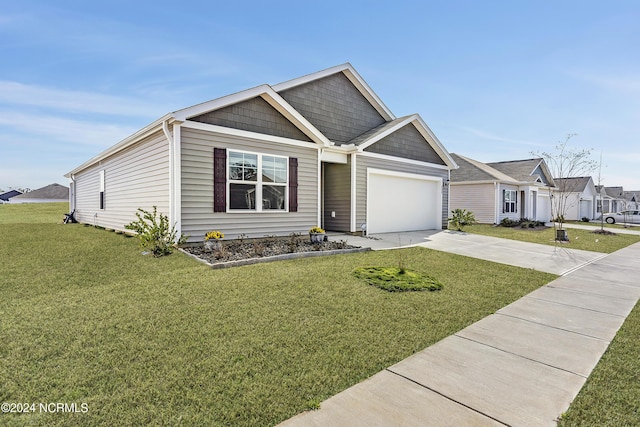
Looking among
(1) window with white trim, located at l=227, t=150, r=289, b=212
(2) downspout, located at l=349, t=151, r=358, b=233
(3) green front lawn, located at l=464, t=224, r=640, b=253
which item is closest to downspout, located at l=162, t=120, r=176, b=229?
(1) window with white trim, located at l=227, t=150, r=289, b=212

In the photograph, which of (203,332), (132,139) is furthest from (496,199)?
(203,332)

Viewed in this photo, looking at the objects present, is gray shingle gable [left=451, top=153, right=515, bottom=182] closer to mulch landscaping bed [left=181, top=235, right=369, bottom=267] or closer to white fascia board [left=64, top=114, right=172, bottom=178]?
mulch landscaping bed [left=181, top=235, right=369, bottom=267]

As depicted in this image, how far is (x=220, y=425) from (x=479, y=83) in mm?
15072

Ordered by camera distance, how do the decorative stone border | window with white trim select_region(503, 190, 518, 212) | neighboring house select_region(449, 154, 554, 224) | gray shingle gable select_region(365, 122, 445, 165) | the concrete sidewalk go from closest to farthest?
the concrete sidewalk, the decorative stone border, gray shingle gable select_region(365, 122, 445, 165), neighboring house select_region(449, 154, 554, 224), window with white trim select_region(503, 190, 518, 212)

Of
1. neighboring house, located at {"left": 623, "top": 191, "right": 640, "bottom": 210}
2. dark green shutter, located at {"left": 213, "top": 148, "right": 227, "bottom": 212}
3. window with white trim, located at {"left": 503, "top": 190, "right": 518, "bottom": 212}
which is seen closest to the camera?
dark green shutter, located at {"left": 213, "top": 148, "right": 227, "bottom": 212}

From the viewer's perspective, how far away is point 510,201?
22094mm

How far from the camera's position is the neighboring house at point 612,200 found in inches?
1441

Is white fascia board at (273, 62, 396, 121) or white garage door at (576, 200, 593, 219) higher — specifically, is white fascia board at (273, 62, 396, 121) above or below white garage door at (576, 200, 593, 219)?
above

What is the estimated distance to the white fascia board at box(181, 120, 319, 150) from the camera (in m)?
7.88

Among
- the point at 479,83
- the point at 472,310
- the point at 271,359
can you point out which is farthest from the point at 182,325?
the point at 479,83

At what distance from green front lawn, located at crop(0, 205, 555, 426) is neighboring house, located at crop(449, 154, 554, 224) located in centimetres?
1569

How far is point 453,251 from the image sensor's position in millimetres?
9172

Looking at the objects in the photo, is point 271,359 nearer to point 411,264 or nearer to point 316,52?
point 411,264

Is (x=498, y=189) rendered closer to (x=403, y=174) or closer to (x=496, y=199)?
(x=496, y=199)
